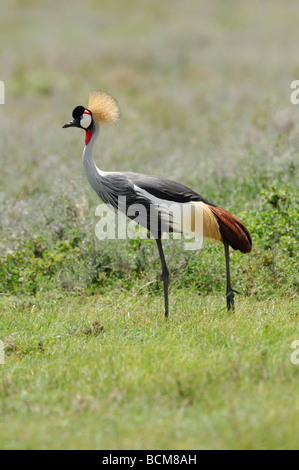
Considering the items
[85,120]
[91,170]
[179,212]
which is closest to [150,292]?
[179,212]

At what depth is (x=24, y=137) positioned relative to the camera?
11.8 meters

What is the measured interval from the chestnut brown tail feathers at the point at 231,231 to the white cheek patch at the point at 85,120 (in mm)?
1456

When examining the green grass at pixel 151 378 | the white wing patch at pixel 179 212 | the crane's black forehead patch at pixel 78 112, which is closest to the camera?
the green grass at pixel 151 378

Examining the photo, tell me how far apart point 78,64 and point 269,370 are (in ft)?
59.4

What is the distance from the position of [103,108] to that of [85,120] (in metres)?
0.21

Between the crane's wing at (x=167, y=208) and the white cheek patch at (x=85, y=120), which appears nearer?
the crane's wing at (x=167, y=208)

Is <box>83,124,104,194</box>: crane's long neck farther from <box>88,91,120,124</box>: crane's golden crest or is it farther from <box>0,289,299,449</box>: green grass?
<box>0,289,299,449</box>: green grass

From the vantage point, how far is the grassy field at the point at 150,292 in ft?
12.0

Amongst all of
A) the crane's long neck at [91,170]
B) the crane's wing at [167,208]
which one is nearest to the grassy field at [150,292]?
the crane's wing at [167,208]

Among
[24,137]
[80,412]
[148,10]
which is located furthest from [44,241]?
[148,10]

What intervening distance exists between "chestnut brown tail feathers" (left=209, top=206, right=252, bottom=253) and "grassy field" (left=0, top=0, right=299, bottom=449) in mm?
627

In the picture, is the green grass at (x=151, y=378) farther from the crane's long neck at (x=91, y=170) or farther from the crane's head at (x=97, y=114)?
the crane's head at (x=97, y=114)

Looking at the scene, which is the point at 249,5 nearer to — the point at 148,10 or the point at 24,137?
the point at 148,10

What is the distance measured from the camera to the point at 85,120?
5.83 meters
